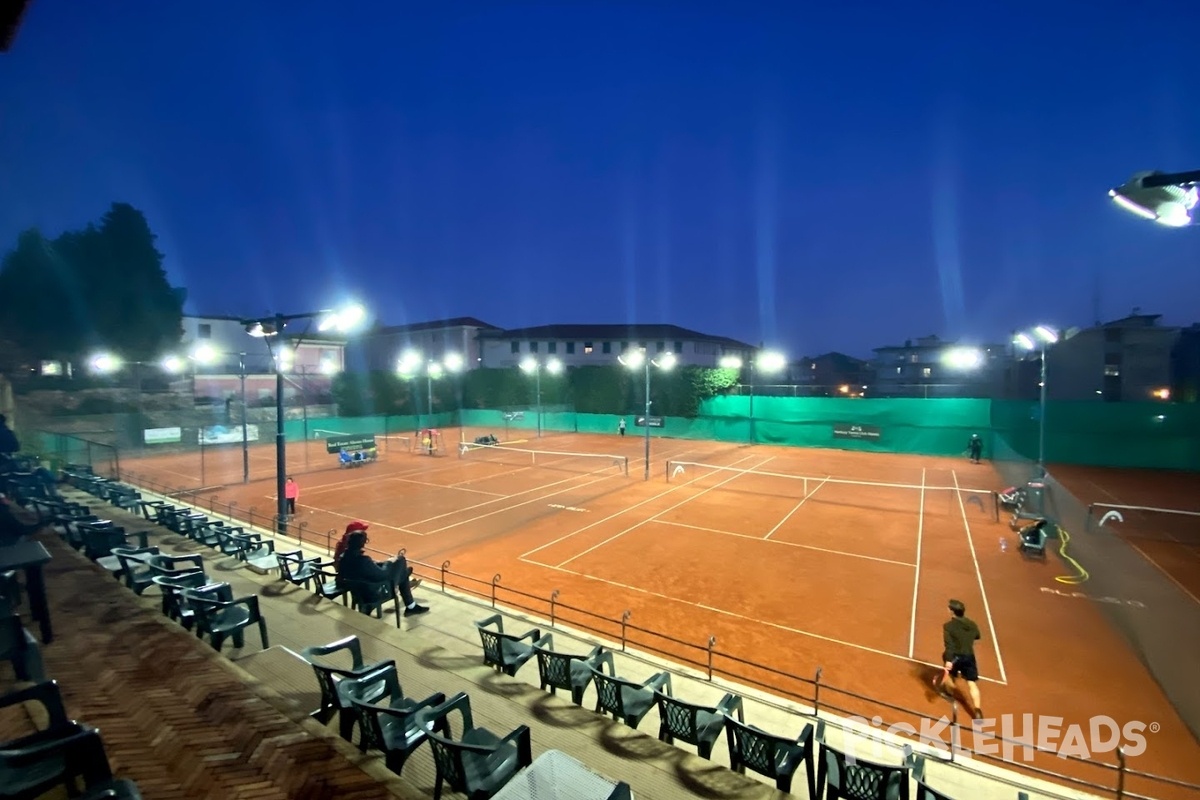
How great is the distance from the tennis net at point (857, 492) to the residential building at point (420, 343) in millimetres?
43746

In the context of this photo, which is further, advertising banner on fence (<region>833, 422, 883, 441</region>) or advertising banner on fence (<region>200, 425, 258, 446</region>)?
advertising banner on fence (<region>833, 422, 883, 441</region>)

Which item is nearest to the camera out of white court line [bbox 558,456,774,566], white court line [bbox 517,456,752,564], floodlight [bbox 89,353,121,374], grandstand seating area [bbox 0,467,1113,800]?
grandstand seating area [bbox 0,467,1113,800]

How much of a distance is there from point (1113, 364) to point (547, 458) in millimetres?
49397

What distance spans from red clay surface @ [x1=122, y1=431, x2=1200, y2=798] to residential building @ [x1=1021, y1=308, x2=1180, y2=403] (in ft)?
78.5

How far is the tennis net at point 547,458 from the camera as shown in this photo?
29953mm

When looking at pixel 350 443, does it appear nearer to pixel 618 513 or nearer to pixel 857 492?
pixel 618 513

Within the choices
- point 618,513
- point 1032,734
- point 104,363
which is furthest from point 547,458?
point 104,363

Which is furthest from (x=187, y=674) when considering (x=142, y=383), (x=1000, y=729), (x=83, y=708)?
(x=142, y=383)

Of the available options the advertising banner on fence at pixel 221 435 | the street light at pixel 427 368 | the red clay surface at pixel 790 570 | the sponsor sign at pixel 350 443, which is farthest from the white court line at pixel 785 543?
the street light at pixel 427 368

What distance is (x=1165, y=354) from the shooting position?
47.1 metres

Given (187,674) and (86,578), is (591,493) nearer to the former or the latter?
(86,578)

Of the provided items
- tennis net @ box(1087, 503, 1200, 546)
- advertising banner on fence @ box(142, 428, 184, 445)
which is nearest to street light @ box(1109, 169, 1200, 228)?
tennis net @ box(1087, 503, 1200, 546)

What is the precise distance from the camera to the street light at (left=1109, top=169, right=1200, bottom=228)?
3645 millimetres

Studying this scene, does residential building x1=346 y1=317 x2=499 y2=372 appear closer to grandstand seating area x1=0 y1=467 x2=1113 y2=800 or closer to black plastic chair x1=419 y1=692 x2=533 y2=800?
grandstand seating area x1=0 y1=467 x2=1113 y2=800
